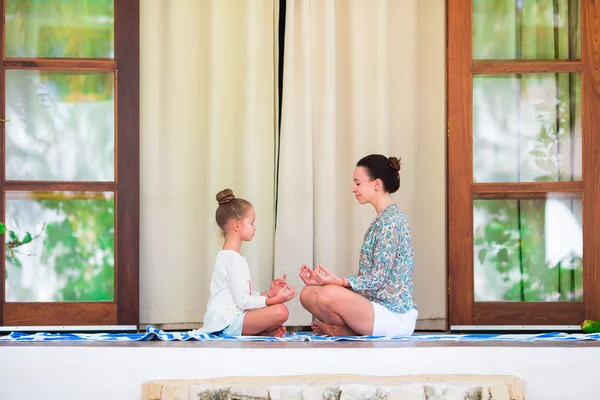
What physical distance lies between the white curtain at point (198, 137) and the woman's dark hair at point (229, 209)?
0.62m

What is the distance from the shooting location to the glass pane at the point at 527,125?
4277 mm

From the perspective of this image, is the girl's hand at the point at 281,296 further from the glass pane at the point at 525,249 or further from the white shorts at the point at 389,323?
the glass pane at the point at 525,249

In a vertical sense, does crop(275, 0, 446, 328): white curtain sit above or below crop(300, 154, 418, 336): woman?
above

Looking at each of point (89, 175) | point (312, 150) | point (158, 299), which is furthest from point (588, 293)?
point (89, 175)

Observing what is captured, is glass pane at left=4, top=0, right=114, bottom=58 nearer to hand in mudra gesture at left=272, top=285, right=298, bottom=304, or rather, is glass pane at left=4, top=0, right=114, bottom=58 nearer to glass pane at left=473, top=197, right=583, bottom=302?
hand in mudra gesture at left=272, top=285, right=298, bottom=304

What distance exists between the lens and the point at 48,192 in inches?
169

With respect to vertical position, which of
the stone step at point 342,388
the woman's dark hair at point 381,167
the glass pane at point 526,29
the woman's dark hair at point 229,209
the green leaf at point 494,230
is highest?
the glass pane at point 526,29

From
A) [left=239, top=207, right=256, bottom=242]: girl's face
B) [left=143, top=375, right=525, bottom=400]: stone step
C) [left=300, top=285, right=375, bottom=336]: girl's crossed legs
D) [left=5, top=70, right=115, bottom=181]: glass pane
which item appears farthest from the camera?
[left=5, top=70, right=115, bottom=181]: glass pane

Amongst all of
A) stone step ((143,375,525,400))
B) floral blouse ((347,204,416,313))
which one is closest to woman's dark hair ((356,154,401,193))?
floral blouse ((347,204,416,313))

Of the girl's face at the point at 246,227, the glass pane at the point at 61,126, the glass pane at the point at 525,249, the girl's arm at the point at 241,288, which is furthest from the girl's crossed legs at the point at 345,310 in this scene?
the glass pane at the point at 61,126

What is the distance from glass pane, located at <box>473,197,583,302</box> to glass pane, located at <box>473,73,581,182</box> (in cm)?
15

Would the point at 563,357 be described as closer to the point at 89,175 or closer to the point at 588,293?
the point at 588,293

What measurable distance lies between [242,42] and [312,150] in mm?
719

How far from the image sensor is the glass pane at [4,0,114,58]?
4.28 m
